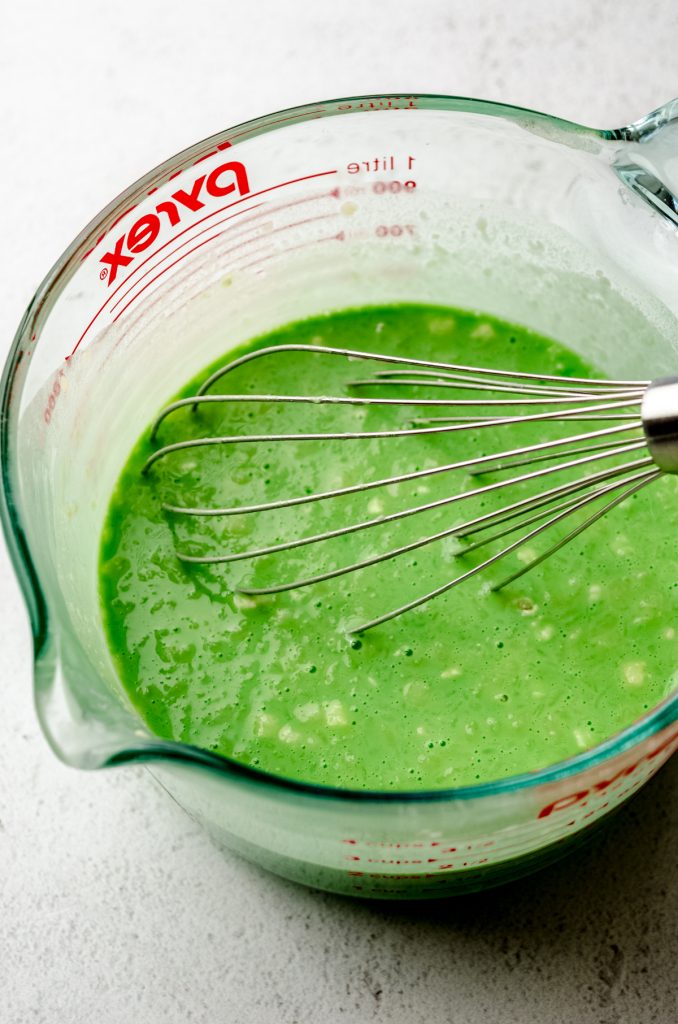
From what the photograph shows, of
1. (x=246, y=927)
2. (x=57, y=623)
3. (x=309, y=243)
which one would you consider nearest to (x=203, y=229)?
(x=309, y=243)

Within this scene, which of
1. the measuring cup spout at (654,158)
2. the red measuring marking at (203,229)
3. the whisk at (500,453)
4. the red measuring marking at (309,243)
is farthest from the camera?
the red measuring marking at (309,243)

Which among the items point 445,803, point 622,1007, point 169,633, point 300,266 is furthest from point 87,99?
point 622,1007

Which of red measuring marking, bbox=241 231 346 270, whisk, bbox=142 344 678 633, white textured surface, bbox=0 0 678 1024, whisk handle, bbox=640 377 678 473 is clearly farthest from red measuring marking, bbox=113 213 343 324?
whisk handle, bbox=640 377 678 473

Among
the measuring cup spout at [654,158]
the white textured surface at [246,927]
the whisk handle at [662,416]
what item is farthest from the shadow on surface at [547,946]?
the measuring cup spout at [654,158]

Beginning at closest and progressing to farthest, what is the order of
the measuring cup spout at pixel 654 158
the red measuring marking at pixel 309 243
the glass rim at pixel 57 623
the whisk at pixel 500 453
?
the glass rim at pixel 57 623 < the whisk at pixel 500 453 < the measuring cup spout at pixel 654 158 < the red measuring marking at pixel 309 243

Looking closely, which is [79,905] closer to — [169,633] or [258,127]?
[169,633]

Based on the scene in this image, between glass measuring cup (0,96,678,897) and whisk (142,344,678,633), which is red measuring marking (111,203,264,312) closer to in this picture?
glass measuring cup (0,96,678,897)

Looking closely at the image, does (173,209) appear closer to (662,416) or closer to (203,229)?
(203,229)

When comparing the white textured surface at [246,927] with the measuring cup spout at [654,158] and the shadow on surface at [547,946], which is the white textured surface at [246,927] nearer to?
the shadow on surface at [547,946]
